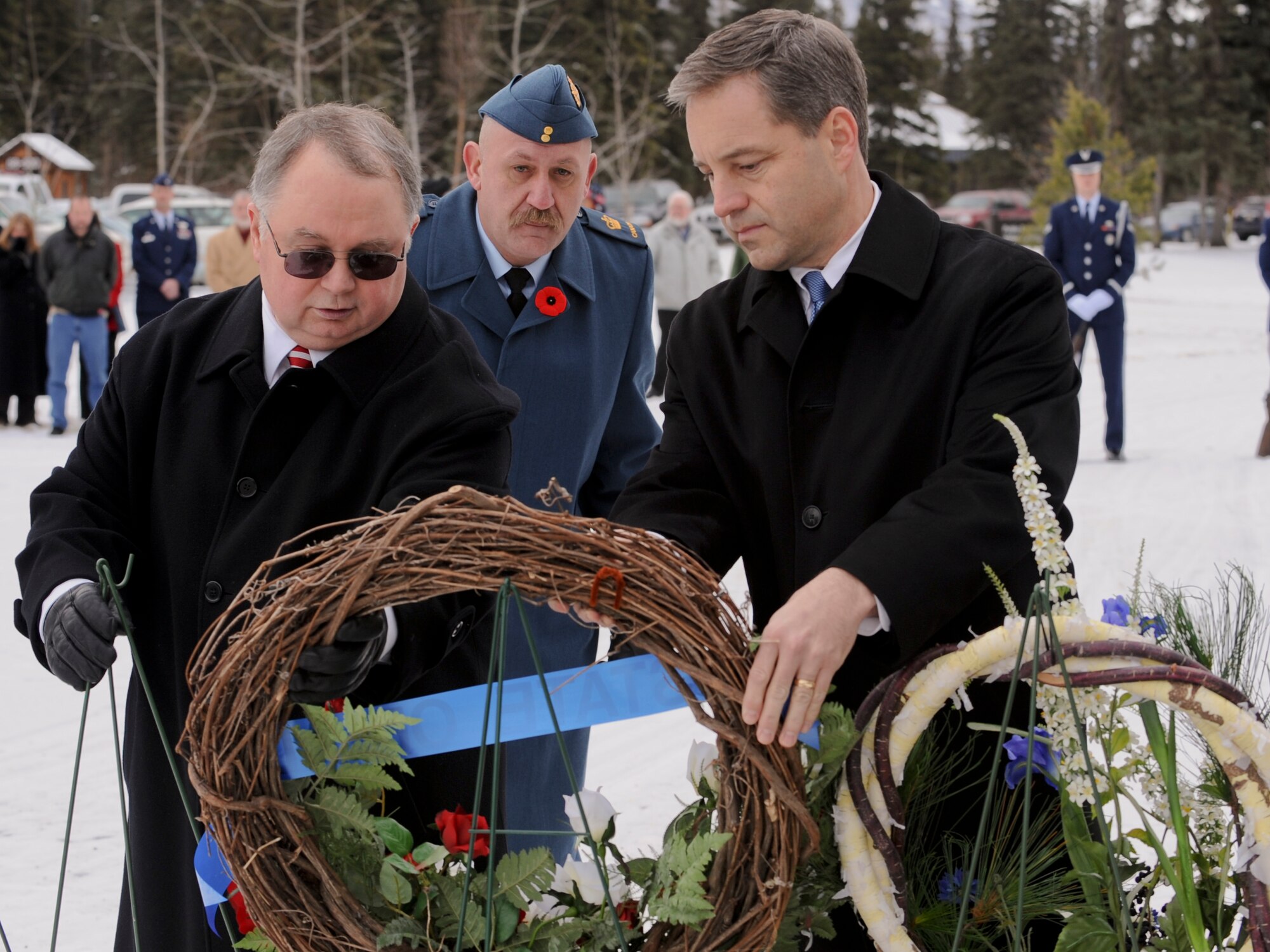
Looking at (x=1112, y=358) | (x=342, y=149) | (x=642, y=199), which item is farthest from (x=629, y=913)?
(x=642, y=199)

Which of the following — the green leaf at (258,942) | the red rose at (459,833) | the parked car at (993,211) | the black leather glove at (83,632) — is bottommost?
the parked car at (993,211)

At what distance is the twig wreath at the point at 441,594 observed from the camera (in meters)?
1.48

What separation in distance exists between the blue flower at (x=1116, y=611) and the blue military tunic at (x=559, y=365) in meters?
1.51

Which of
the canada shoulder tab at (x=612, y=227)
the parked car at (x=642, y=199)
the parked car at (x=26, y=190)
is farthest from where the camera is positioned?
the parked car at (x=642, y=199)

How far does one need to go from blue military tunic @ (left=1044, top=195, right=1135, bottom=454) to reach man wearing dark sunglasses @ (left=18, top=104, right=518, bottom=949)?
27.2ft

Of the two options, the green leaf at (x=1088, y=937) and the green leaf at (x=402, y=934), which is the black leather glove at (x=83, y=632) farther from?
the green leaf at (x=1088, y=937)

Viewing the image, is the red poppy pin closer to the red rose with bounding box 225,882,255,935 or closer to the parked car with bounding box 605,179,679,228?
the red rose with bounding box 225,882,255,935

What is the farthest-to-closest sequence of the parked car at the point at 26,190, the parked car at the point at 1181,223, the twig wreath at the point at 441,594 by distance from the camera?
the parked car at the point at 1181,223
the parked car at the point at 26,190
the twig wreath at the point at 441,594

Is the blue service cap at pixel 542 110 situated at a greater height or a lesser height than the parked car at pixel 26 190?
greater

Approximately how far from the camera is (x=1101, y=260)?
387 inches

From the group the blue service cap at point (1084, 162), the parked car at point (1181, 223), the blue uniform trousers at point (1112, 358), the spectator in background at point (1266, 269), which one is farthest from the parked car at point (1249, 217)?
the blue uniform trousers at point (1112, 358)

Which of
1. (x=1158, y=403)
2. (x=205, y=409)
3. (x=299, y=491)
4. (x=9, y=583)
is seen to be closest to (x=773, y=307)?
(x=299, y=491)

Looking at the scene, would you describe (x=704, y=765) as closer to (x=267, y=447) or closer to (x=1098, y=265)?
(x=267, y=447)

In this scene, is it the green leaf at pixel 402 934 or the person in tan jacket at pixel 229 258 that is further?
the person in tan jacket at pixel 229 258
